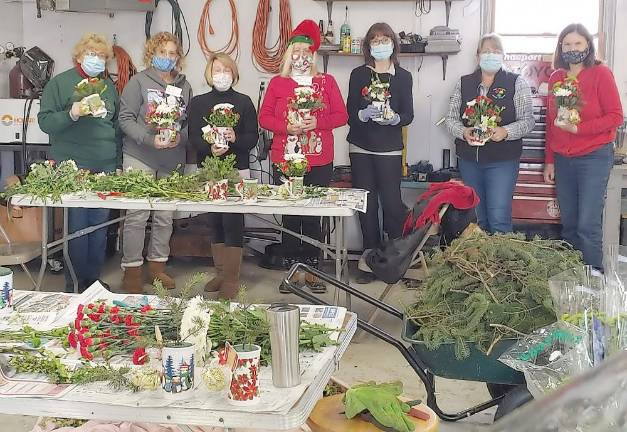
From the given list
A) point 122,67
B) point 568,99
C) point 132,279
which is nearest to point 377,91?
point 568,99

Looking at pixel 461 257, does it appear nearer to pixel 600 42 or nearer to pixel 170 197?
pixel 170 197

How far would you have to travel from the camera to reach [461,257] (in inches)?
135

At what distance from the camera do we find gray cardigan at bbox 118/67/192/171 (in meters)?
5.91

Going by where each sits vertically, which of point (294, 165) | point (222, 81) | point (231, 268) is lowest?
point (231, 268)

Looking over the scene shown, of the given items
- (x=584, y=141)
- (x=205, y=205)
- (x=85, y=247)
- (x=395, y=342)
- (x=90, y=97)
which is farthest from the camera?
(x=85, y=247)

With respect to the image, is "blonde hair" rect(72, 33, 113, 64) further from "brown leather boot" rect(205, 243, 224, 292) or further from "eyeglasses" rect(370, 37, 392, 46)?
"eyeglasses" rect(370, 37, 392, 46)

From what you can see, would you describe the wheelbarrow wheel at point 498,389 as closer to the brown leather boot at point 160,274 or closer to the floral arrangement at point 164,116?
the floral arrangement at point 164,116

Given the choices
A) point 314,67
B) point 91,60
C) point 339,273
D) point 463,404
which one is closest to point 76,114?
point 91,60

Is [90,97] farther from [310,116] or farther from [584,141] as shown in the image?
[584,141]

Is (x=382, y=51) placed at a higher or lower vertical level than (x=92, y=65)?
higher

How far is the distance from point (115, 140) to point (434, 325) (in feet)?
11.7

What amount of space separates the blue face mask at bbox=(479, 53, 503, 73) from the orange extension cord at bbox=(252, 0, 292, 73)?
1975 mm

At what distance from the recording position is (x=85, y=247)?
607 centimetres

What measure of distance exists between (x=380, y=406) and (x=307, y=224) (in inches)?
162
